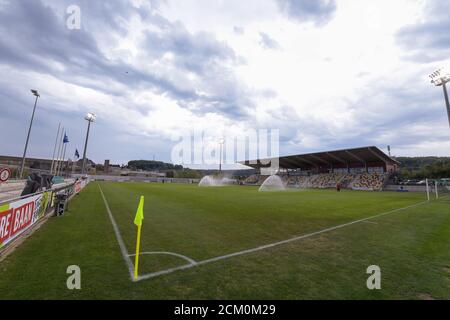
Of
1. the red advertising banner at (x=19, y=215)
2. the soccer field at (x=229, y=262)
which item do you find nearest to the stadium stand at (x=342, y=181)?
the soccer field at (x=229, y=262)

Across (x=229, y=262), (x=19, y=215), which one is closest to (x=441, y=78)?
(x=229, y=262)

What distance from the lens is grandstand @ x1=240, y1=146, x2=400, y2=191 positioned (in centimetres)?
5288

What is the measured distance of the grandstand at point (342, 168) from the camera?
173 feet

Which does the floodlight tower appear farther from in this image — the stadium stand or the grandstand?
the stadium stand

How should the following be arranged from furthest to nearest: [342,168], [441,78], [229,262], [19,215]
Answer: [342,168], [441,78], [19,215], [229,262]

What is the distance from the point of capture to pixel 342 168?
64.1m

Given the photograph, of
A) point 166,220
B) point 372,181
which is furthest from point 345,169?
point 166,220

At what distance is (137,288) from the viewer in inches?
155

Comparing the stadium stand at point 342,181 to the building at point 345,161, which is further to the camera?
the building at point 345,161

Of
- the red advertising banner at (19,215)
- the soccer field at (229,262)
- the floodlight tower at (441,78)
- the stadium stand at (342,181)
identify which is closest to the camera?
the soccer field at (229,262)

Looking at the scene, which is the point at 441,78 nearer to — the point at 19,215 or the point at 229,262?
the point at 229,262

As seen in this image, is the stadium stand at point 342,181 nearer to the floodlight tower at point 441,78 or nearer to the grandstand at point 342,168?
the grandstand at point 342,168

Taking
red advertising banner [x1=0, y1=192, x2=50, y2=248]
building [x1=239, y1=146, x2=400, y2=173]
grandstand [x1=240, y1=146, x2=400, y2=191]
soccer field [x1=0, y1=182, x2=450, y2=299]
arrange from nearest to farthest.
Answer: soccer field [x1=0, y1=182, x2=450, y2=299] → red advertising banner [x1=0, y1=192, x2=50, y2=248] → grandstand [x1=240, y1=146, x2=400, y2=191] → building [x1=239, y1=146, x2=400, y2=173]

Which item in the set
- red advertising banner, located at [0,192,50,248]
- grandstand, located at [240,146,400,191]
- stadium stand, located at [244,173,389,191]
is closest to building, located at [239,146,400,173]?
grandstand, located at [240,146,400,191]
